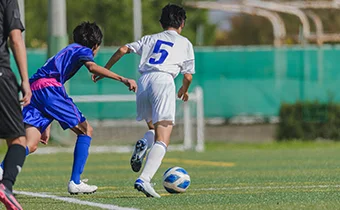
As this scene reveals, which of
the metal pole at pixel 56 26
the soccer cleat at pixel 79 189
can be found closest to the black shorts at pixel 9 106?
the soccer cleat at pixel 79 189

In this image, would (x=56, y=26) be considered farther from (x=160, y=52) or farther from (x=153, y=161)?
(x=153, y=161)

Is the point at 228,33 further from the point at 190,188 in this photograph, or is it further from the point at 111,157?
the point at 190,188

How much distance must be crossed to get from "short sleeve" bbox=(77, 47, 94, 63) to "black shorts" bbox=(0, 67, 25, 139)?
204 cm

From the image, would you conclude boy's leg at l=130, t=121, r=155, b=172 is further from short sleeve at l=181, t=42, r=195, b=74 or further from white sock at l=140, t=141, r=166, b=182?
short sleeve at l=181, t=42, r=195, b=74

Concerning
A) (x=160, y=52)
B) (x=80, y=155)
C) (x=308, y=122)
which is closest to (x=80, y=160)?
(x=80, y=155)

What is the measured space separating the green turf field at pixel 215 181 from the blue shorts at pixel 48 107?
0.73m

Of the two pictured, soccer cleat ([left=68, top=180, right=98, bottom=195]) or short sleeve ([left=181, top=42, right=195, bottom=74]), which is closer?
soccer cleat ([left=68, top=180, right=98, bottom=195])

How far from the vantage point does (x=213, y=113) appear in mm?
25656

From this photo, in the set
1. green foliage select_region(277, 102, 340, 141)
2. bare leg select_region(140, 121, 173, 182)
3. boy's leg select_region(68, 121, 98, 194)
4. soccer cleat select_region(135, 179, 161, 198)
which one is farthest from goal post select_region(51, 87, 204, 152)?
soccer cleat select_region(135, 179, 161, 198)

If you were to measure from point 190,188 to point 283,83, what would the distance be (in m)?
15.7

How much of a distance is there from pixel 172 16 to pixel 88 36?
83 cm

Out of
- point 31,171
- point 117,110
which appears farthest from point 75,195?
point 117,110

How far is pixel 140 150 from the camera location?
967cm

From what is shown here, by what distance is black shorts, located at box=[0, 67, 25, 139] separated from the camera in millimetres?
7203
